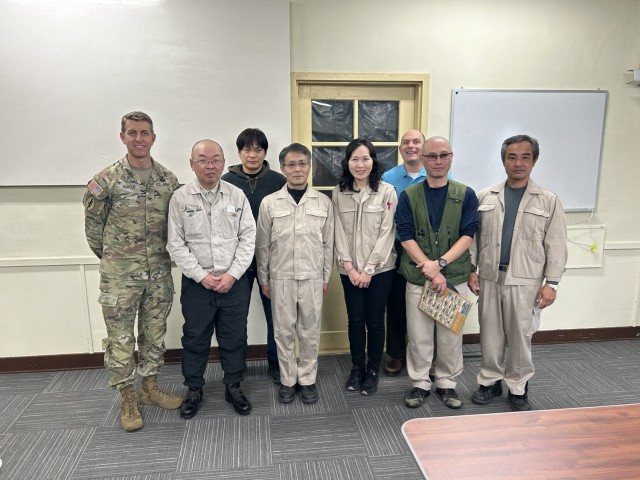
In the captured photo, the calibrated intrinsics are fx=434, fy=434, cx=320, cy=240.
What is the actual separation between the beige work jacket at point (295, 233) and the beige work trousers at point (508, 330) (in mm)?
959

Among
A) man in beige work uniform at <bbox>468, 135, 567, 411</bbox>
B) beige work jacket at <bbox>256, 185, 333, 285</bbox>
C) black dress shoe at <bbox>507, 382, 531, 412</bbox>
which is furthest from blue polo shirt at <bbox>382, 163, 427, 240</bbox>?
black dress shoe at <bbox>507, 382, 531, 412</bbox>

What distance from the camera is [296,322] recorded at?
2531 mm

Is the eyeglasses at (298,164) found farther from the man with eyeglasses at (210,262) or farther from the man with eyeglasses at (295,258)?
the man with eyeglasses at (210,262)

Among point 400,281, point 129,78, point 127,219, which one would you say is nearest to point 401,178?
point 400,281

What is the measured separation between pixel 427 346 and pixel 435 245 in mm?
601

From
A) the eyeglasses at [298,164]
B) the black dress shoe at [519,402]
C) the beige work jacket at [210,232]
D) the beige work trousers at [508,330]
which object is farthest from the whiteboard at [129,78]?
the black dress shoe at [519,402]

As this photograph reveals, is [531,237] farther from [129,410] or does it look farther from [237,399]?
[129,410]

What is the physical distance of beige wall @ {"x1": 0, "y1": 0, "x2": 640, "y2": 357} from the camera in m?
2.93

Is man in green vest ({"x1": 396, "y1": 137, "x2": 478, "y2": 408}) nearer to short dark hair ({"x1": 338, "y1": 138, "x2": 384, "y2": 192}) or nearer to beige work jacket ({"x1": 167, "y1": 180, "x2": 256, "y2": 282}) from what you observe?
short dark hair ({"x1": 338, "y1": 138, "x2": 384, "y2": 192})

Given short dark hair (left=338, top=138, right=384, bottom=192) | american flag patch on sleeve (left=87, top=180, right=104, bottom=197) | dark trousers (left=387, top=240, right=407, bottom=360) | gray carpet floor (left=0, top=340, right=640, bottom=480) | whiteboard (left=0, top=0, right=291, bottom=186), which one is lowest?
gray carpet floor (left=0, top=340, right=640, bottom=480)

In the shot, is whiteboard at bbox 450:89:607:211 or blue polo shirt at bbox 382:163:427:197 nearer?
blue polo shirt at bbox 382:163:427:197

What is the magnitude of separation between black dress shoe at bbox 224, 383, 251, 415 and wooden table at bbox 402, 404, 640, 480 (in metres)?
1.47

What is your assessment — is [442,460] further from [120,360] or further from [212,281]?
[120,360]

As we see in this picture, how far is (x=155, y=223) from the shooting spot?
228 cm
